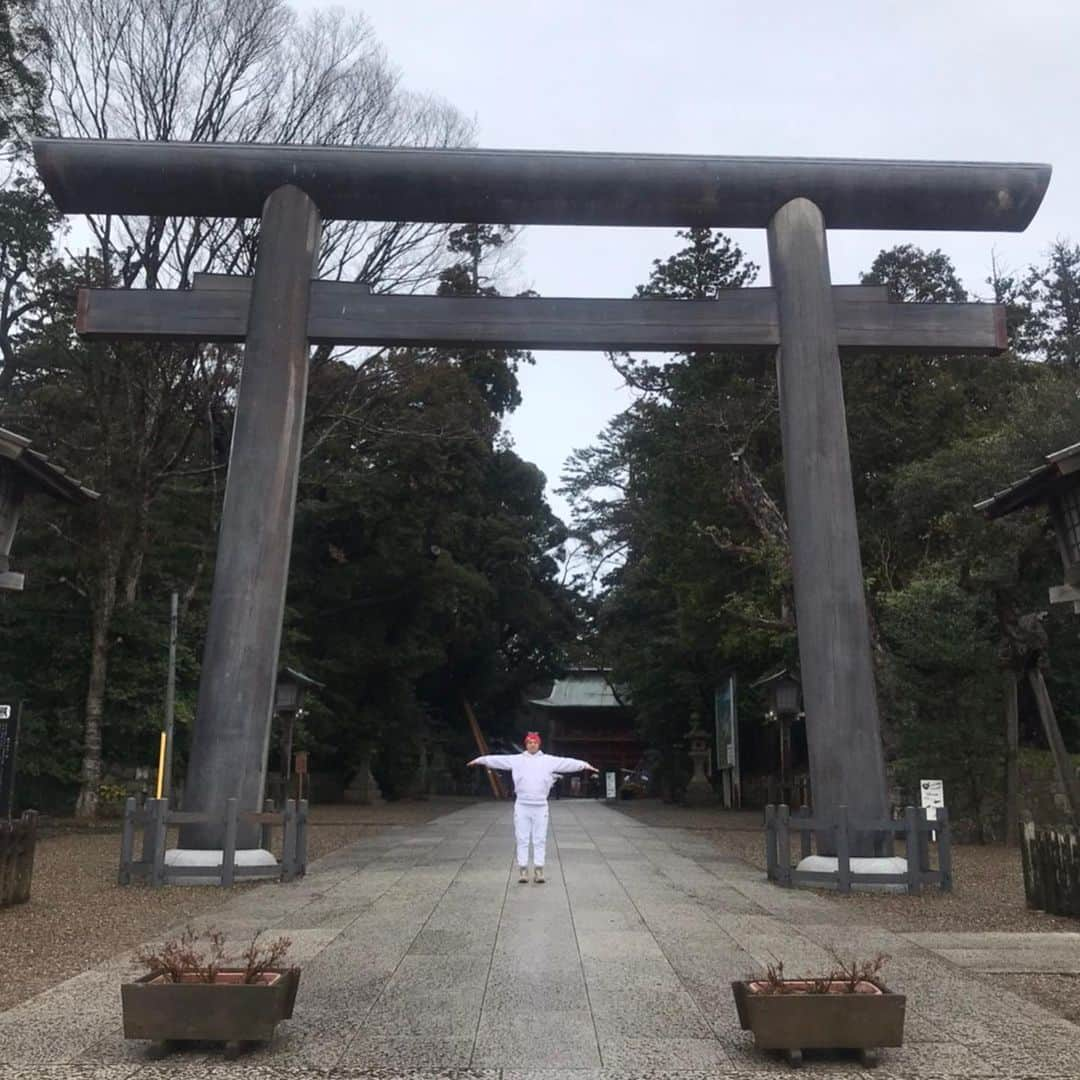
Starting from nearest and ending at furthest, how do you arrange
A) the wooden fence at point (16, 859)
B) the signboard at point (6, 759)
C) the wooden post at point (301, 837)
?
1. the wooden fence at point (16, 859)
2. the wooden post at point (301, 837)
3. the signboard at point (6, 759)

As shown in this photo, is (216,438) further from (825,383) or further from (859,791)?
(859,791)

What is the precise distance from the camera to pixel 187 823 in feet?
36.0

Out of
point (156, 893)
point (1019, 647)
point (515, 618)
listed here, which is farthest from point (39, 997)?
point (515, 618)

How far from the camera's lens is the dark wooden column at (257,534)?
11.2m

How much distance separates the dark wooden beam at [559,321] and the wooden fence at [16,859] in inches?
216

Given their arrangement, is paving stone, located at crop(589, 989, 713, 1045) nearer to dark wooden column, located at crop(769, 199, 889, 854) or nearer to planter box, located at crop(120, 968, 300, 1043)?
planter box, located at crop(120, 968, 300, 1043)

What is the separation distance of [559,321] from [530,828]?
557 cm

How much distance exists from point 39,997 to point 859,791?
7853 mm

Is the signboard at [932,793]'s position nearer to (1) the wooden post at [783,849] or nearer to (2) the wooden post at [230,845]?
(1) the wooden post at [783,849]

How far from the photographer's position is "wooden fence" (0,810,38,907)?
955 centimetres

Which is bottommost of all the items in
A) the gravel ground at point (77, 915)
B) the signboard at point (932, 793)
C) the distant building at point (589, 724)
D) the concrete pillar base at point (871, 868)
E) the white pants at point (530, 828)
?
the gravel ground at point (77, 915)

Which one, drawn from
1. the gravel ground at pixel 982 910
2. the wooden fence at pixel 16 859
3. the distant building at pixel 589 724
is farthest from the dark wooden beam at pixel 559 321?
the distant building at pixel 589 724

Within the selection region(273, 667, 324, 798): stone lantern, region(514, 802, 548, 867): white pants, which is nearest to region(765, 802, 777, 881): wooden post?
region(514, 802, 548, 867): white pants

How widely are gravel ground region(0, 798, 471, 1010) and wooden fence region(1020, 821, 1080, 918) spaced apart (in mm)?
7235
